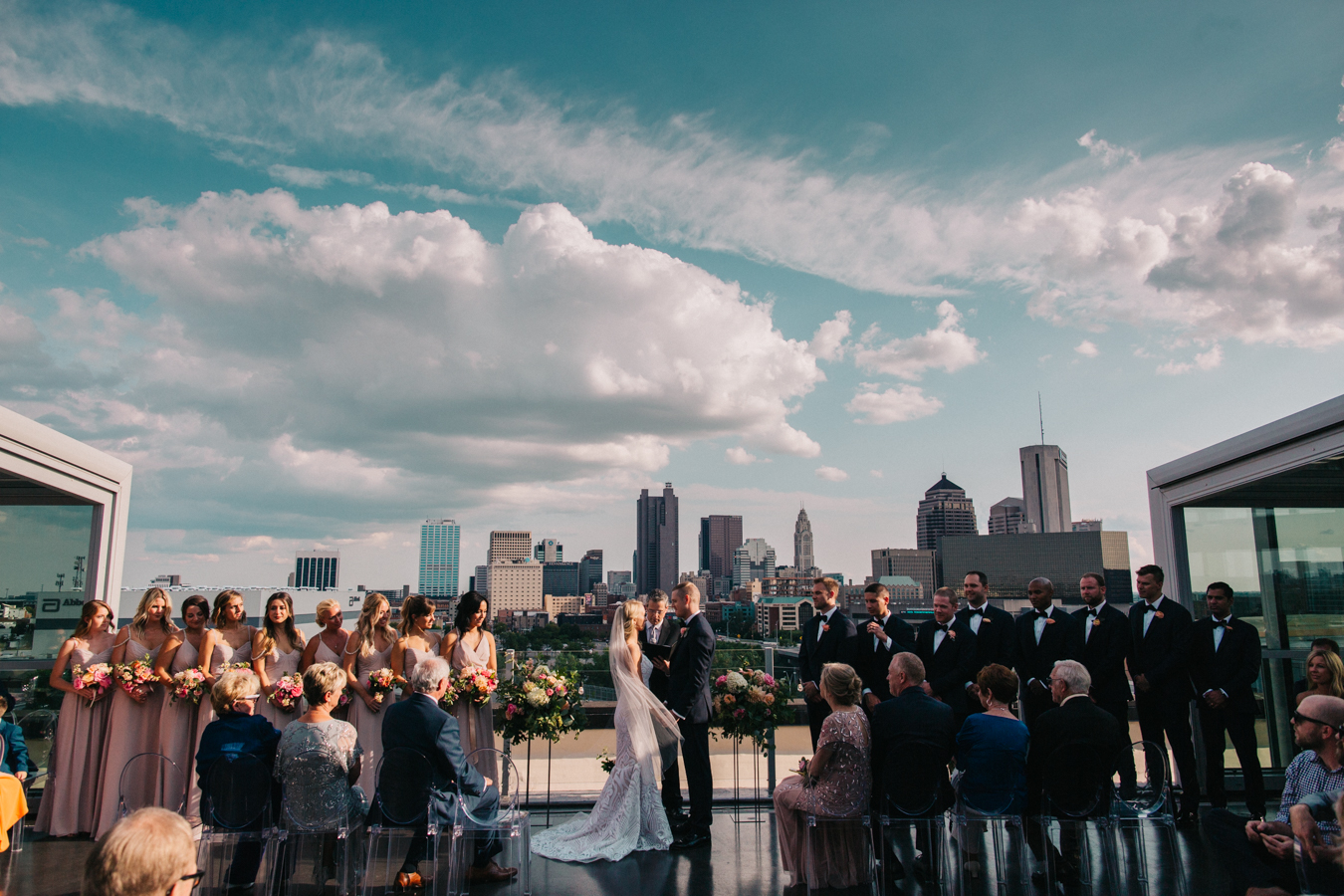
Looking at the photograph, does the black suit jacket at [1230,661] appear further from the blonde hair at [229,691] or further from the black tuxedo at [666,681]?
the blonde hair at [229,691]

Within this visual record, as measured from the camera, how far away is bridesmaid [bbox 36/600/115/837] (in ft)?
20.3

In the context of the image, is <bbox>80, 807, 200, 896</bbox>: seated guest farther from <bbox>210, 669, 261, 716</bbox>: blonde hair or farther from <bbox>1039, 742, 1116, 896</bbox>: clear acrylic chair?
<bbox>1039, 742, 1116, 896</bbox>: clear acrylic chair

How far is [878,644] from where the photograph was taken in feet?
22.5

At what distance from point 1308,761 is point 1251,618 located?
181 inches

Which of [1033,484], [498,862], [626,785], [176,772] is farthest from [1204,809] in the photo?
[1033,484]

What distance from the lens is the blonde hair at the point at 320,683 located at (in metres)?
4.71

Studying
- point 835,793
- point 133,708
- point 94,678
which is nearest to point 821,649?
point 835,793

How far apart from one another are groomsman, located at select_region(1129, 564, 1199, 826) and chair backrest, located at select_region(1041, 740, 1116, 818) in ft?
8.29

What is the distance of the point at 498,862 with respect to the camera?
5.42m

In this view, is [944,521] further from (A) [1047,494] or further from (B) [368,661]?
(B) [368,661]

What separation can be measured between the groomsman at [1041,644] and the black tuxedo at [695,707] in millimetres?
2823

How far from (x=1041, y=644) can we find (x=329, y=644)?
6.00 metres

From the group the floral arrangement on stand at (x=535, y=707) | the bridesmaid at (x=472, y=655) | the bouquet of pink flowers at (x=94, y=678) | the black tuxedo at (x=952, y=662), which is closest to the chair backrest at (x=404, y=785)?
the bridesmaid at (x=472, y=655)

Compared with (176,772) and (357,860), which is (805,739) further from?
(176,772)
